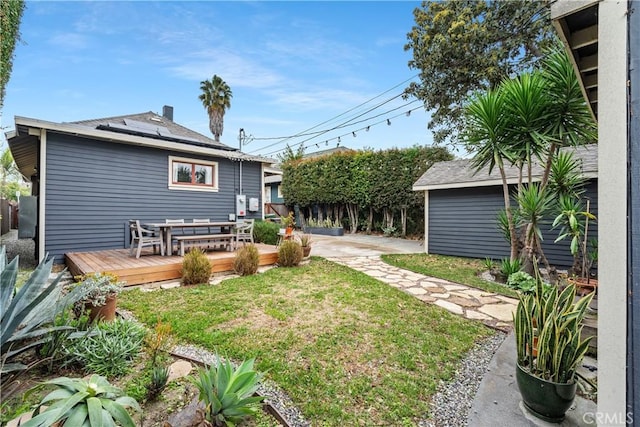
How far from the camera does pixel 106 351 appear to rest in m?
2.29

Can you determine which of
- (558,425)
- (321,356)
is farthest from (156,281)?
(558,425)

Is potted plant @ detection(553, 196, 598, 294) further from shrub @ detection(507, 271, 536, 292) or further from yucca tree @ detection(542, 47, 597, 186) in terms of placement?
yucca tree @ detection(542, 47, 597, 186)

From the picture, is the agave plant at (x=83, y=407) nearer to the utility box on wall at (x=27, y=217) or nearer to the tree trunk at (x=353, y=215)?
the utility box on wall at (x=27, y=217)

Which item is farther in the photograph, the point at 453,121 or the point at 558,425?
the point at 453,121

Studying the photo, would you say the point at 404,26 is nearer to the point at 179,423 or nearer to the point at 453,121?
the point at 453,121

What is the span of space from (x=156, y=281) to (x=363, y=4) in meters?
8.18

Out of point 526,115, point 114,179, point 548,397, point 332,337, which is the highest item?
point 526,115

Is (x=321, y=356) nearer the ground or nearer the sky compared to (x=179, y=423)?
nearer the ground

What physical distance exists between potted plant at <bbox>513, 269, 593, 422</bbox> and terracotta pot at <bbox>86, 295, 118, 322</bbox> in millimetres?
3795

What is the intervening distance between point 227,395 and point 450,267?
21.1ft

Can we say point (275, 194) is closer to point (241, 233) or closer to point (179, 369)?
point (241, 233)

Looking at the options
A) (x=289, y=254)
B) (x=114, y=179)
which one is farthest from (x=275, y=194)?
(x=289, y=254)

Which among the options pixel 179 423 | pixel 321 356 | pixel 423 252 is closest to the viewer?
pixel 179 423

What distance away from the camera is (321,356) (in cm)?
262
